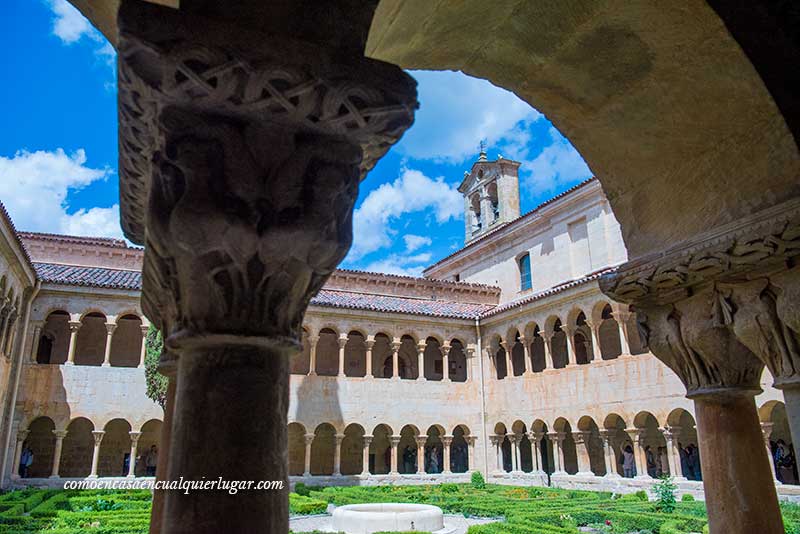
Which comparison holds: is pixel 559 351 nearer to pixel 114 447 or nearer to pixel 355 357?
pixel 355 357

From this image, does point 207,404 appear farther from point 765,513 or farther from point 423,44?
point 765,513

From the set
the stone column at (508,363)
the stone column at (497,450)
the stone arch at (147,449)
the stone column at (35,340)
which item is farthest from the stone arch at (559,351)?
the stone column at (35,340)

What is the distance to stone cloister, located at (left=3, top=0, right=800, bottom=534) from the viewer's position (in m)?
1.90

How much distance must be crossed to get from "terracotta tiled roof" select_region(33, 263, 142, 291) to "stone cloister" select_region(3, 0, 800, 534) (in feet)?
57.3

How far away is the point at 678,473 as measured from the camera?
55.9ft

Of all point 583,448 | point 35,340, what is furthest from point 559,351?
point 35,340

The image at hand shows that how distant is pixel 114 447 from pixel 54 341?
4.29m

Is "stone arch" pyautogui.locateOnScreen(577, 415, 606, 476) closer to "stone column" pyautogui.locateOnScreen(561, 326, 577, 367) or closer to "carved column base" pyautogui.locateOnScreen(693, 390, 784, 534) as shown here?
"stone column" pyautogui.locateOnScreen(561, 326, 577, 367)

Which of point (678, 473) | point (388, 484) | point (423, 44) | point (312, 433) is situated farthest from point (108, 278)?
point (423, 44)

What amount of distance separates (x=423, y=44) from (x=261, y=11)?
1289 mm

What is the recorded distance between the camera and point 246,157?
2.01m

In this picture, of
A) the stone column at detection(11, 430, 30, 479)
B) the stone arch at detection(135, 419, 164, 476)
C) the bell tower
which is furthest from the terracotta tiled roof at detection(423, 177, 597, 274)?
the stone column at detection(11, 430, 30, 479)

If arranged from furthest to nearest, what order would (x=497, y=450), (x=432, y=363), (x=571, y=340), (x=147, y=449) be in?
(x=432, y=363)
(x=497, y=450)
(x=147, y=449)
(x=571, y=340)

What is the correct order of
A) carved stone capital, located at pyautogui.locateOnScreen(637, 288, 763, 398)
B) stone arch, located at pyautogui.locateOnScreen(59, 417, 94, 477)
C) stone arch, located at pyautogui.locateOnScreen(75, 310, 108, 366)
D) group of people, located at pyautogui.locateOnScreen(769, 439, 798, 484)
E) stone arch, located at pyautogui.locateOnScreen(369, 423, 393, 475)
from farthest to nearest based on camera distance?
1. stone arch, located at pyautogui.locateOnScreen(369, 423, 393, 475)
2. stone arch, located at pyautogui.locateOnScreen(75, 310, 108, 366)
3. stone arch, located at pyautogui.locateOnScreen(59, 417, 94, 477)
4. group of people, located at pyautogui.locateOnScreen(769, 439, 798, 484)
5. carved stone capital, located at pyautogui.locateOnScreen(637, 288, 763, 398)
